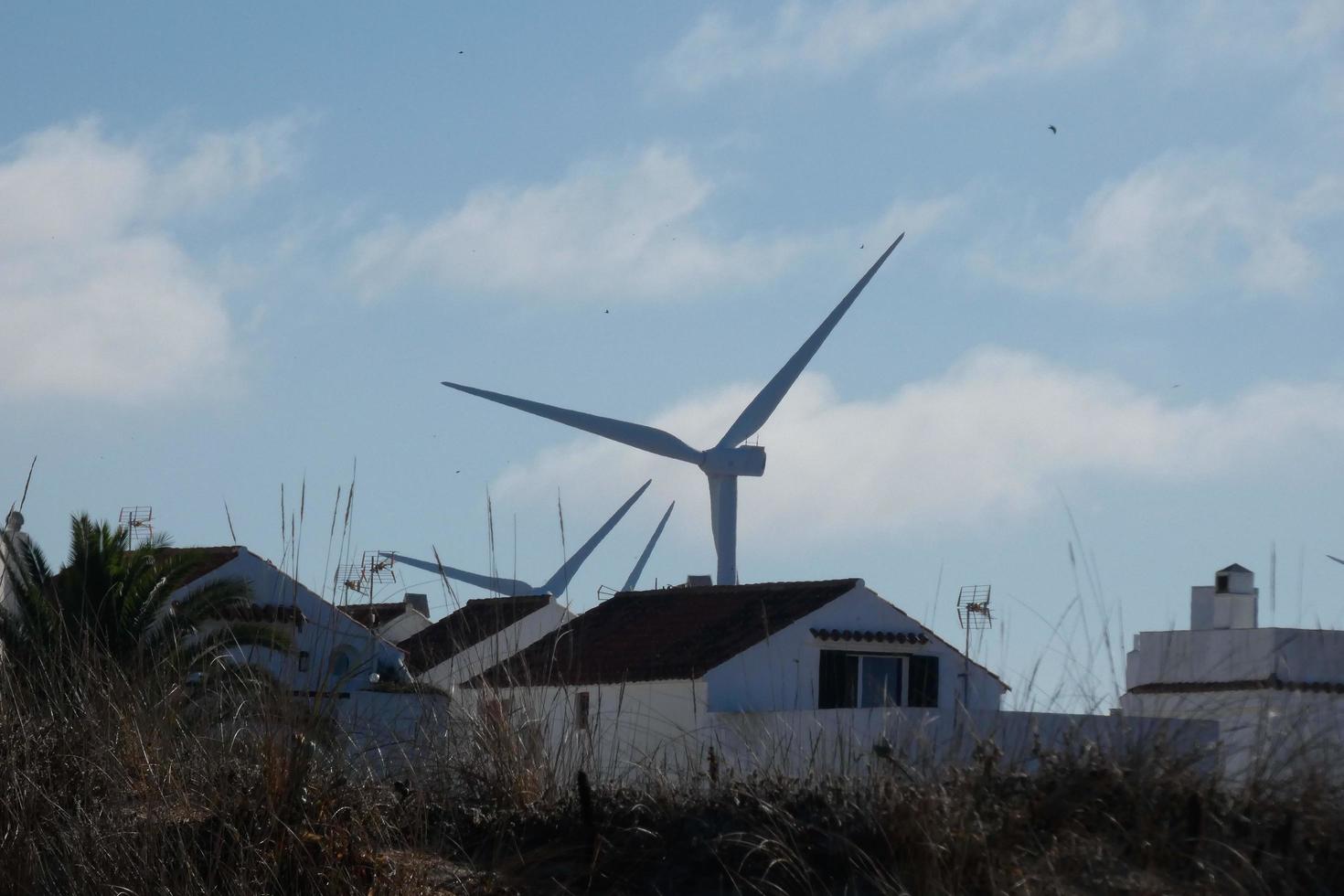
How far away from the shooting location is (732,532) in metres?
39.8

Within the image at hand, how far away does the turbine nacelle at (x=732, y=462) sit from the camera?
125 ft

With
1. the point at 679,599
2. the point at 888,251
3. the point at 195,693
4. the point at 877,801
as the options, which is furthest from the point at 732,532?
the point at 877,801

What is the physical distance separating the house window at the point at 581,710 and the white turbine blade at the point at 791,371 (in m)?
26.9

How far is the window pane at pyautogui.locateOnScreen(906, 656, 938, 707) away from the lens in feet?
102

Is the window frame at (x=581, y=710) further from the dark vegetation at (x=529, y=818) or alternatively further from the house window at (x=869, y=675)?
the house window at (x=869, y=675)

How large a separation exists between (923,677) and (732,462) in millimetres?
8432

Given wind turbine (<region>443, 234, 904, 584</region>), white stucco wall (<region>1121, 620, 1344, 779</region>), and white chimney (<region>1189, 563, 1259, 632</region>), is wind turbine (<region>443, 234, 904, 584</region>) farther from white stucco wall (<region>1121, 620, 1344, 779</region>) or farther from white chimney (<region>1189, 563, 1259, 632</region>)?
white stucco wall (<region>1121, 620, 1344, 779</region>)

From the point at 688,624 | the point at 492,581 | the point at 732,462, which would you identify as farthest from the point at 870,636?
the point at 492,581

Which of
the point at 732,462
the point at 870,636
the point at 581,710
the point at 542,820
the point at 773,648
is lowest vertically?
the point at 542,820

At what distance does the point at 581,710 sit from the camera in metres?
7.37

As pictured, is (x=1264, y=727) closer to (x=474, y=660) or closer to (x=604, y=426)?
(x=474, y=660)

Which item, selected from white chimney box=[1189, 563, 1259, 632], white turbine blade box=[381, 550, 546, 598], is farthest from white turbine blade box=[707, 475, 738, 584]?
white turbine blade box=[381, 550, 546, 598]

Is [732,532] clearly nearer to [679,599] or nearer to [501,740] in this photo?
[679,599]

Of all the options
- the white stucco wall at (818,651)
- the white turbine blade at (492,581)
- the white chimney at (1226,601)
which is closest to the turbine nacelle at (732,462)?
the white stucco wall at (818,651)
